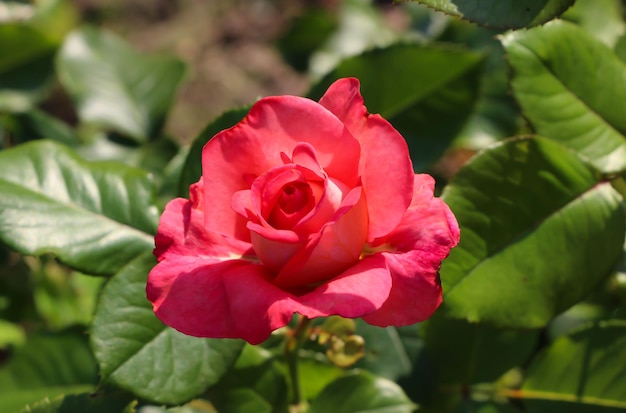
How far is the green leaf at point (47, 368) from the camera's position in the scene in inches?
41.9

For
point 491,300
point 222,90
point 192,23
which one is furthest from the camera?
point 192,23

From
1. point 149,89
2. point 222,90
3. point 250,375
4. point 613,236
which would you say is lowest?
point 222,90

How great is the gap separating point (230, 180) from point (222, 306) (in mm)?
108

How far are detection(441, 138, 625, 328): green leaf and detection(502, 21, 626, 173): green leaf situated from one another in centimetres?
6

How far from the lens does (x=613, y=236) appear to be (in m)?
0.75

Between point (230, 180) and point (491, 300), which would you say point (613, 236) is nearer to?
point (491, 300)

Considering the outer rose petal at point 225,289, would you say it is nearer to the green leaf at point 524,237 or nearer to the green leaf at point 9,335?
the green leaf at point 524,237

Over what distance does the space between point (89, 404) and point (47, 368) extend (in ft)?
1.23

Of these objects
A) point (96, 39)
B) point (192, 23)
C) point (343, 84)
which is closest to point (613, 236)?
point (343, 84)

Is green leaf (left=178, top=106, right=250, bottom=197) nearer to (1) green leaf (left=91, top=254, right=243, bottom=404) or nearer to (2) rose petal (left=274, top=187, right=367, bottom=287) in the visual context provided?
(1) green leaf (left=91, top=254, right=243, bottom=404)

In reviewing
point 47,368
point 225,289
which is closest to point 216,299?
point 225,289

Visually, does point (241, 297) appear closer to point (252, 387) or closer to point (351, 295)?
point (351, 295)

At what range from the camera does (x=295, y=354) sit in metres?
0.79

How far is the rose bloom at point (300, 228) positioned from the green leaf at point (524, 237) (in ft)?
0.55
